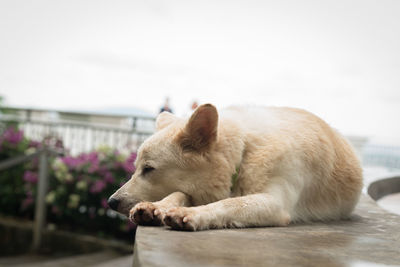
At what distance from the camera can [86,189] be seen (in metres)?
6.70

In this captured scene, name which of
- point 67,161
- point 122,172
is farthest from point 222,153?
point 67,161

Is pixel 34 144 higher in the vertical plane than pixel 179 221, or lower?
lower

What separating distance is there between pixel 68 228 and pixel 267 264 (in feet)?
20.2

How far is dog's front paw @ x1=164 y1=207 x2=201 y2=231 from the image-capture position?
6.23 ft

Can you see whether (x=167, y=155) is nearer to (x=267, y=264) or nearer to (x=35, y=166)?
(x=267, y=264)

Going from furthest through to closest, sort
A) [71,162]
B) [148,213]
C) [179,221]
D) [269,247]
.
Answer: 1. [71,162]
2. [148,213]
3. [179,221]
4. [269,247]

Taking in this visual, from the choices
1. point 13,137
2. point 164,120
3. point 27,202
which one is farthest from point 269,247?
point 13,137

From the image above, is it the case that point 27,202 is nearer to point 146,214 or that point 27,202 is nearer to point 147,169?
point 147,169

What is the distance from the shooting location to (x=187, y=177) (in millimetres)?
2277

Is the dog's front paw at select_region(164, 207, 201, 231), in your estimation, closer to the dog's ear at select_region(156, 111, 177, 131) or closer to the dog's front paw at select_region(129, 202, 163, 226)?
the dog's front paw at select_region(129, 202, 163, 226)

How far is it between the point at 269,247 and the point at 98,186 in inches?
202

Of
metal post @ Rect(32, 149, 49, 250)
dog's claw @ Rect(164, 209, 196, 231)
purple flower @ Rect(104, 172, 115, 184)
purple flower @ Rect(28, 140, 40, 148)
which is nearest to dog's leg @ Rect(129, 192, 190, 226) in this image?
dog's claw @ Rect(164, 209, 196, 231)

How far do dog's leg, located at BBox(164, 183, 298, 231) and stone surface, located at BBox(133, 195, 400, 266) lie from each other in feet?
0.15

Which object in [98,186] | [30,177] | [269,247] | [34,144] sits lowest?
[30,177]
